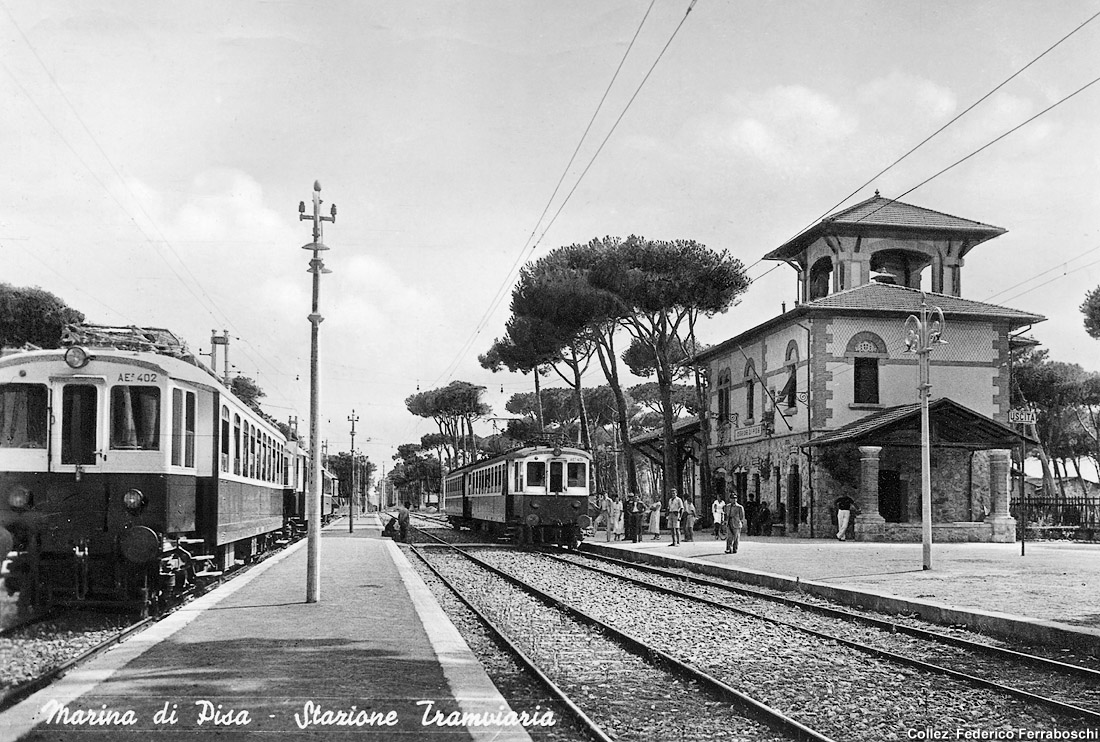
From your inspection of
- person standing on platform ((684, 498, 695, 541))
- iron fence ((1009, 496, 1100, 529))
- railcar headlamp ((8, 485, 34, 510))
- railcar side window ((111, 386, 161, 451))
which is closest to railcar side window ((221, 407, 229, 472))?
railcar side window ((111, 386, 161, 451))

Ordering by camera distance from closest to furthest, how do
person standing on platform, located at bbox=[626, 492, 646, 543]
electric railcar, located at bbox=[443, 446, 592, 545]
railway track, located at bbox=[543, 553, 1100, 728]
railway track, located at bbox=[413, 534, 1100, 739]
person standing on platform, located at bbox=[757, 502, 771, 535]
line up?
railway track, located at bbox=[413, 534, 1100, 739], railway track, located at bbox=[543, 553, 1100, 728], electric railcar, located at bbox=[443, 446, 592, 545], person standing on platform, located at bbox=[626, 492, 646, 543], person standing on platform, located at bbox=[757, 502, 771, 535]

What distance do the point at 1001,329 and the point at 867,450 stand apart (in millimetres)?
7726

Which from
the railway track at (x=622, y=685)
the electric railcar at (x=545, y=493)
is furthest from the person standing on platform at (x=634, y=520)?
the railway track at (x=622, y=685)

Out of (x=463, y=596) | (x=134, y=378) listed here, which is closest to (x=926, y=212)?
(x=463, y=596)

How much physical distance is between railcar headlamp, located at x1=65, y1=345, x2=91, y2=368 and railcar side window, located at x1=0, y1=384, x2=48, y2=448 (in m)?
0.39

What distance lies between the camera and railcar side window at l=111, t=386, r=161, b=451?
36.5 feet

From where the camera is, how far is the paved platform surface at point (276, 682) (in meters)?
5.92

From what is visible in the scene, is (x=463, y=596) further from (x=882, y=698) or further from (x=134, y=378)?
(x=882, y=698)

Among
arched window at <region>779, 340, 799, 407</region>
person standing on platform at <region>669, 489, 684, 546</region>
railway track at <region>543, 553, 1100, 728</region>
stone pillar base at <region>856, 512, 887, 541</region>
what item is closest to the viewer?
railway track at <region>543, 553, 1100, 728</region>

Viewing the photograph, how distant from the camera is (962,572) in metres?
17.9

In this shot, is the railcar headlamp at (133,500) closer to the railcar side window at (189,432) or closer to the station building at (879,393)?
the railcar side window at (189,432)

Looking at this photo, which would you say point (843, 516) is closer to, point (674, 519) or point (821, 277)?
point (674, 519)

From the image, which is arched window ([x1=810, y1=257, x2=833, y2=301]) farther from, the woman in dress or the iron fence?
the woman in dress

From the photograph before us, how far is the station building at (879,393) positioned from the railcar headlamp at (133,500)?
21.1 metres
